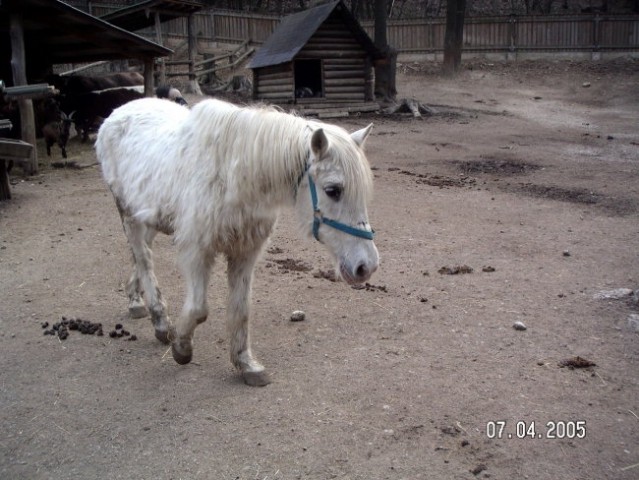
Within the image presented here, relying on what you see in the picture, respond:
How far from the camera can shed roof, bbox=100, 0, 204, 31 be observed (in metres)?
17.4

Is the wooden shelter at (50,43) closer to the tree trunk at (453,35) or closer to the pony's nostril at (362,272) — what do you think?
the pony's nostril at (362,272)

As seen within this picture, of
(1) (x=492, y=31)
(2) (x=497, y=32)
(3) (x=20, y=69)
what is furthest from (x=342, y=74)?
(2) (x=497, y=32)

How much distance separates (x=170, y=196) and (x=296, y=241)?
3.56 metres

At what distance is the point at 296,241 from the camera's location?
7.11m

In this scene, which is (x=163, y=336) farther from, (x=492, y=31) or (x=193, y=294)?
(x=492, y=31)

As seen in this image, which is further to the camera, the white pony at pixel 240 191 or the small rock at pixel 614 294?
the small rock at pixel 614 294

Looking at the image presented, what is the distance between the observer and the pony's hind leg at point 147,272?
4387mm

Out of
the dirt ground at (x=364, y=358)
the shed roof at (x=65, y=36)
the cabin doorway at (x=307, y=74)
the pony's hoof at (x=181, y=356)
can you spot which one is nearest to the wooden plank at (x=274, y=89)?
the cabin doorway at (x=307, y=74)

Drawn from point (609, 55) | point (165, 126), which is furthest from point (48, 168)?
point (609, 55)

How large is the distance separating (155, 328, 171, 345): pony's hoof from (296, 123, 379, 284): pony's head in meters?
1.82

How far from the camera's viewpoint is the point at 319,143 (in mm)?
3023

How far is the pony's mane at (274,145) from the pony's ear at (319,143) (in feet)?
0.19

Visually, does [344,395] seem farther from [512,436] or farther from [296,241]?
[296,241]
